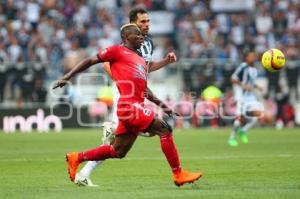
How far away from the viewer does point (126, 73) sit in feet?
39.2

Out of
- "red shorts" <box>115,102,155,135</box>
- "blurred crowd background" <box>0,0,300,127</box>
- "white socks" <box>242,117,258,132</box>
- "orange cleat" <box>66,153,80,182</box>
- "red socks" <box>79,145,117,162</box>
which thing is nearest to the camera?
"red shorts" <box>115,102,155,135</box>

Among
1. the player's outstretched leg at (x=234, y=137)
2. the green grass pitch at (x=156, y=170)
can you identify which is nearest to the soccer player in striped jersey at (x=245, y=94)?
the player's outstretched leg at (x=234, y=137)

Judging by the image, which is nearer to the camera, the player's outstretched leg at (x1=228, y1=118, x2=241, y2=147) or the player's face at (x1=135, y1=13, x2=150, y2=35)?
the player's face at (x1=135, y1=13, x2=150, y2=35)

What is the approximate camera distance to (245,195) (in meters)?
11.1

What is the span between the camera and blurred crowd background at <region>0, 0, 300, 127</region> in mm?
33031

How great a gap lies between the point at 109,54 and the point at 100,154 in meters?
1.41

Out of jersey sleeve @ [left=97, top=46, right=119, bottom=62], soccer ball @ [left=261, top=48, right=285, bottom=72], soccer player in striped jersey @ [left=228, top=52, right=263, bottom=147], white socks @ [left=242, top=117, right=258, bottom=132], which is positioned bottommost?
white socks @ [left=242, top=117, right=258, bottom=132]

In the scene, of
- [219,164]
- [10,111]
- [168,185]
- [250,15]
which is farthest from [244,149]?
[250,15]

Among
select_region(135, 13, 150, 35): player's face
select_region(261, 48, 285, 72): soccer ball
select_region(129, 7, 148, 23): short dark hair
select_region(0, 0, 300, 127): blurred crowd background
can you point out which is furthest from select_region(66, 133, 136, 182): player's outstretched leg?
select_region(0, 0, 300, 127): blurred crowd background

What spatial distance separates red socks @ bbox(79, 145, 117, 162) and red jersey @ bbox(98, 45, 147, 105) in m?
0.69

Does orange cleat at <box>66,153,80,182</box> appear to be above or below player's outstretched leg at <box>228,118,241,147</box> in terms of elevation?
above

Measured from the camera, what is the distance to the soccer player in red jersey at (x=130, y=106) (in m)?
11.9

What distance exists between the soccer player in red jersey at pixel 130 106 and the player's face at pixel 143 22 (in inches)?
49.0

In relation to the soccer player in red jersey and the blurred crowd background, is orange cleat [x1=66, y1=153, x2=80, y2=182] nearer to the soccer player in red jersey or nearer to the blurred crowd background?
the soccer player in red jersey
